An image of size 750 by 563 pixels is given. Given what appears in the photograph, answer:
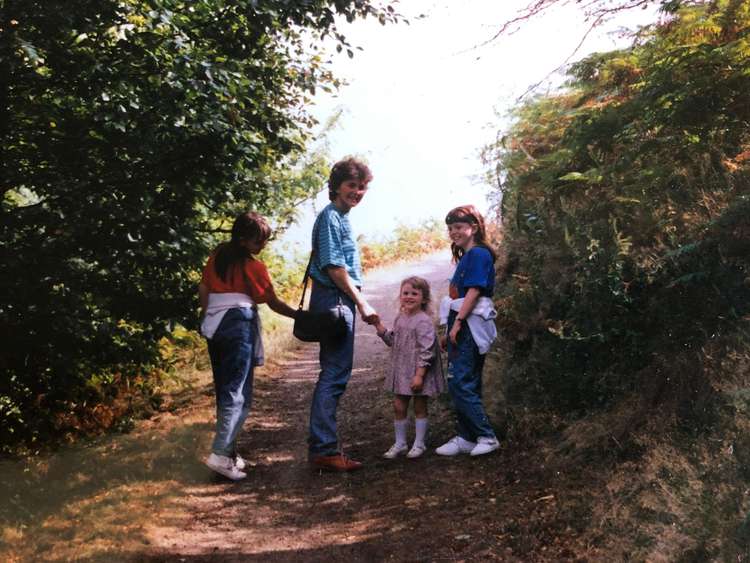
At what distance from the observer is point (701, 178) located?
21.6ft

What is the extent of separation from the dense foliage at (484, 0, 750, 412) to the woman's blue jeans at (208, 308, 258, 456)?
2.36 meters

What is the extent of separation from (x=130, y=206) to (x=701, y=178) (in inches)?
184

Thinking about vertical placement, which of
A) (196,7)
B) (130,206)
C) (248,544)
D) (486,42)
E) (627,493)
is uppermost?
(196,7)

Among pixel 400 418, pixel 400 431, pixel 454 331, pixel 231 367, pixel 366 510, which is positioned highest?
pixel 454 331

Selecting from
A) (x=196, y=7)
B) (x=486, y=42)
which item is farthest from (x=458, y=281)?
(x=196, y=7)

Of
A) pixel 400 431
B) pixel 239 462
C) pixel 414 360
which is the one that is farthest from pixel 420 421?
pixel 239 462

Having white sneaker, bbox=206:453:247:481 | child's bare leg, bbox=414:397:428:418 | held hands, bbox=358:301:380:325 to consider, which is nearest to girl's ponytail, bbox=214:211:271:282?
held hands, bbox=358:301:380:325

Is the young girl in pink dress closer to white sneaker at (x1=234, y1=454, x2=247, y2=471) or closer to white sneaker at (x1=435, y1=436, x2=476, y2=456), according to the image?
white sneaker at (x1=435, y1=436, x2=476, y2=456)

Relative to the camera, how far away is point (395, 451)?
22.3ft

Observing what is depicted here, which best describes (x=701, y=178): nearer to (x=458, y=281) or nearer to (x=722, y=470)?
(x=458, y=281)

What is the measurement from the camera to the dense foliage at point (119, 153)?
627 cm

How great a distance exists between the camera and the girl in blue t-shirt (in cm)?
634

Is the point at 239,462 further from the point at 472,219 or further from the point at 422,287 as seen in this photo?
the point at 472,219

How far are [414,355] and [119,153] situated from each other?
301cm
